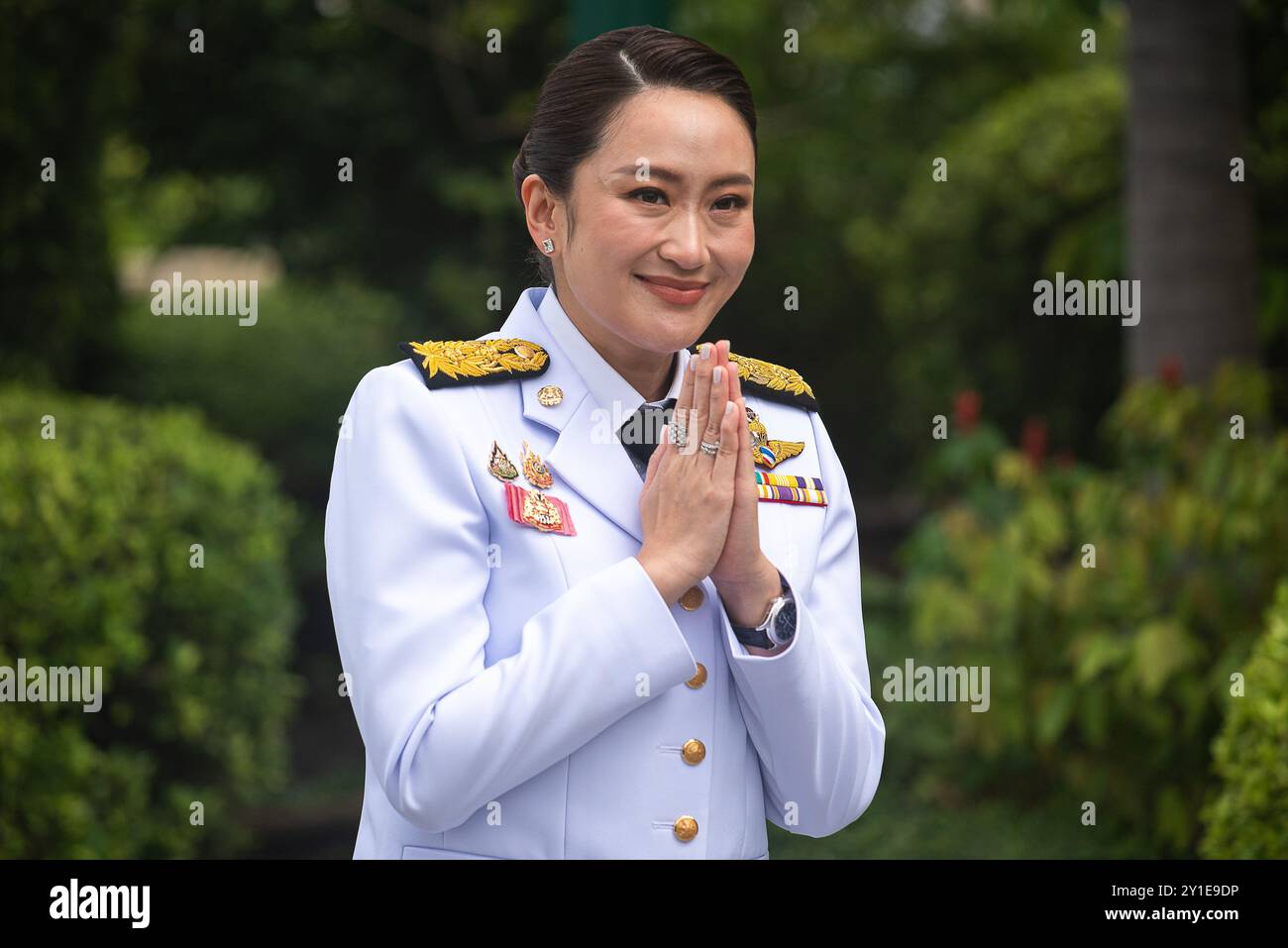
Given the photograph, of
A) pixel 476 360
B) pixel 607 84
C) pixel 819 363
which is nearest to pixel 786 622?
pixel 476 360

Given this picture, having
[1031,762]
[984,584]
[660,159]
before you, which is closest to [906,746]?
[1031,762]

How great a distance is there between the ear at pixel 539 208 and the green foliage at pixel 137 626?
3.09 metres

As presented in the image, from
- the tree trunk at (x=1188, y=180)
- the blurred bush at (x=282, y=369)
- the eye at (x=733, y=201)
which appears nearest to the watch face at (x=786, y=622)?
the eye at (x=733, y=201)

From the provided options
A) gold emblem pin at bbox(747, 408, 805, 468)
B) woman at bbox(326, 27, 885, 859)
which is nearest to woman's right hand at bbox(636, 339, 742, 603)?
woman at bbox(326, 27, 885, 859)

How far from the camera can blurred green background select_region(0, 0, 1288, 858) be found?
4.64m

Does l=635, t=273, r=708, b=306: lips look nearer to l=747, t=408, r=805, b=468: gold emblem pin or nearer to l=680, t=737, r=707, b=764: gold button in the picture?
l=747, t=408, r=805, b=468: gold emblem pin

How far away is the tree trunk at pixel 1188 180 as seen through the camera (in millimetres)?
5285

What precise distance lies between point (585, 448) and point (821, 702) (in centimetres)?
43

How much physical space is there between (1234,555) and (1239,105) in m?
1.80

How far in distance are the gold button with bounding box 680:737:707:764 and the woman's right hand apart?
189 mm

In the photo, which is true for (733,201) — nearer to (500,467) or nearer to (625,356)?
(625,356)

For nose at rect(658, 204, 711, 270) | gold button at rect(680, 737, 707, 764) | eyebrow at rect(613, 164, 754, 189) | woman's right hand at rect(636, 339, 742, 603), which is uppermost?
eyebrow at rect(613, 164, 754, 189)

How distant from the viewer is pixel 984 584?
5133 mm

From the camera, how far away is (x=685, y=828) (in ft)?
6.07
